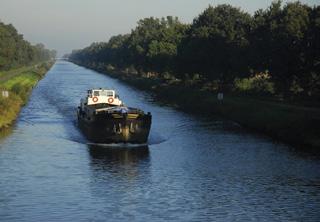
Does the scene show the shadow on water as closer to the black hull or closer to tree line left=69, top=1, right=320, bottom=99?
the black hull

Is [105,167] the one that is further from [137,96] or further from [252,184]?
[137,96]

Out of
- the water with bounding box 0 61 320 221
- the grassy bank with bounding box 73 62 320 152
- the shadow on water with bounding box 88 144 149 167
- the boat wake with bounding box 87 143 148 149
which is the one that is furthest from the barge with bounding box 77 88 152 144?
the grassy bank with bounding box 73 62 320 152

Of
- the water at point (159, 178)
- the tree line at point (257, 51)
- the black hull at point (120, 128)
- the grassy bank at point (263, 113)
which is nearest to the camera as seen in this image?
the water at point (159, 178)

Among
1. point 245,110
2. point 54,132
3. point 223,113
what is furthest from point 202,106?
point 54,132

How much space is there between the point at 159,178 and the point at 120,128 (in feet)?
44.2

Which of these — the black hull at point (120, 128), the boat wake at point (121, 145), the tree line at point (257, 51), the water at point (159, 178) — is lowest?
the water at point (159, 178)

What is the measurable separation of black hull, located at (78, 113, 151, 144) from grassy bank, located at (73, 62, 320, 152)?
13.0 metres

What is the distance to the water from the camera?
31.5m

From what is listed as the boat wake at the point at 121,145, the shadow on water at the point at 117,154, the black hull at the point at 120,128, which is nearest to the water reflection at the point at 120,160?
the shadow on water at the point at 117,154

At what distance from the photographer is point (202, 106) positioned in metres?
83.3

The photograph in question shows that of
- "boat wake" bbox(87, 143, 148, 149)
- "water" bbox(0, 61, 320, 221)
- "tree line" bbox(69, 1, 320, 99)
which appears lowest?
"water" bbox(0, 61, 320, 221)

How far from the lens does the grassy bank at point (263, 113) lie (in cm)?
5294

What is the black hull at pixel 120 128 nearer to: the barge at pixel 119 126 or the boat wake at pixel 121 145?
the barge at pixel 119 126

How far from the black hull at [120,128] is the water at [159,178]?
4.13ft
